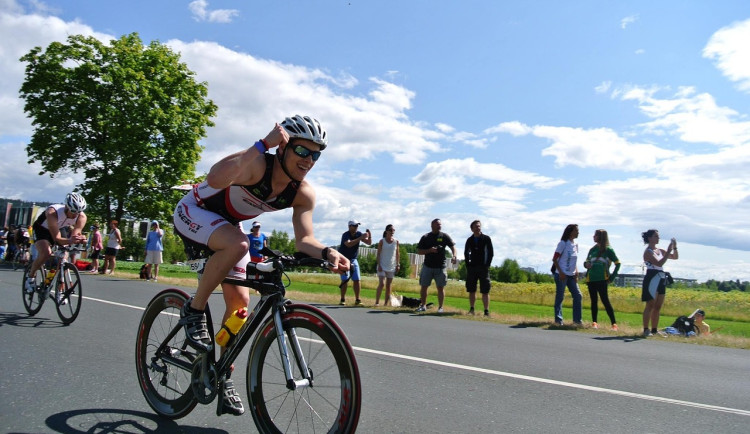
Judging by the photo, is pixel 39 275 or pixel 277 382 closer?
pixel 277 382

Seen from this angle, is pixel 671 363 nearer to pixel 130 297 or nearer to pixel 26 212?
pixel 130 297

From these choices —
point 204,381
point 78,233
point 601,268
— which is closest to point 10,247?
point 78,233

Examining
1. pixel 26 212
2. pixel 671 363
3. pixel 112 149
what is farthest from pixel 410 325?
pixel 26 212

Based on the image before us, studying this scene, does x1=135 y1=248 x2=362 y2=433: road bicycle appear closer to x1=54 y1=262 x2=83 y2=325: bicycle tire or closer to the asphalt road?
the asphalt road

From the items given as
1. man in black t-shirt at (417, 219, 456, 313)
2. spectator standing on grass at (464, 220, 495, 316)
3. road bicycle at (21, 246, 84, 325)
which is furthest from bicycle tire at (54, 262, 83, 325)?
spectator standing on grass at (464, 220, 495, 316)

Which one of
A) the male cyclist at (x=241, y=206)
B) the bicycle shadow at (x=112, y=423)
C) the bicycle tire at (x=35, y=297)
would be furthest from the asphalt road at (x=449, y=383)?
the male cyclist at (x=241, y=206)

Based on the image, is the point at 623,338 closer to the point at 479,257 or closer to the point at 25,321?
the point at 479,257

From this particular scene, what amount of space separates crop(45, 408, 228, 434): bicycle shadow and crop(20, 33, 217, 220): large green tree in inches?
1151

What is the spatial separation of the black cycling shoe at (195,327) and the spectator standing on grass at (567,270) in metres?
9.19

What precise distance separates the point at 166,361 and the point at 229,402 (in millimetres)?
792

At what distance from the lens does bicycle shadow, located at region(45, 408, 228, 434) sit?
147 inches

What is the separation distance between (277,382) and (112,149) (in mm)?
32203

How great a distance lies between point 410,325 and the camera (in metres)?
10.2

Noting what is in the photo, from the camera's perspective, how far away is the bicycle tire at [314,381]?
3045mm
